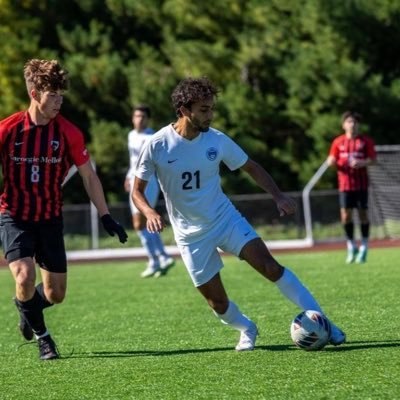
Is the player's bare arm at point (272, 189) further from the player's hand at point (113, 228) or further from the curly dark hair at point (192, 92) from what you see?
the player's hand at point (113, 228)

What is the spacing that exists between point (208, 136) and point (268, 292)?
13.5ft

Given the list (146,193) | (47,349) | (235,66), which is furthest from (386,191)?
(47,349)

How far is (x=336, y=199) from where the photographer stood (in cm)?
2130

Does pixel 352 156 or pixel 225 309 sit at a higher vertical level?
pixel 352 156

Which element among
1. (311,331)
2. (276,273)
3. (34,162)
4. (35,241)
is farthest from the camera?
(35,241)

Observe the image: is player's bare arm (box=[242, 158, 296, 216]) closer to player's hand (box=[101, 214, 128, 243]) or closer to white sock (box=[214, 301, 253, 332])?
white sock (box=[214, 301, 253, 332])

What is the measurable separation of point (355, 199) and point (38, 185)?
762cm

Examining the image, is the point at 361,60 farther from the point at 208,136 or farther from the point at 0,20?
the point at 208,136

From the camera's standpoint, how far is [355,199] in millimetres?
13812

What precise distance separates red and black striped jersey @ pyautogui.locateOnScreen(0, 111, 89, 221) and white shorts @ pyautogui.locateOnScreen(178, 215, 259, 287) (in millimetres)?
1029

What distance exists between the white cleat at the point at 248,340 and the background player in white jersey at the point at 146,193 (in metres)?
5.34

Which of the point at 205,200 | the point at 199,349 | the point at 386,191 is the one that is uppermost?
the point at 386,191

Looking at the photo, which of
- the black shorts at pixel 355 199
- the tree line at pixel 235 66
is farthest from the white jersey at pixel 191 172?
the tree line at pixel 235 66

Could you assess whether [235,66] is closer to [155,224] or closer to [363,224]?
[363,224]
